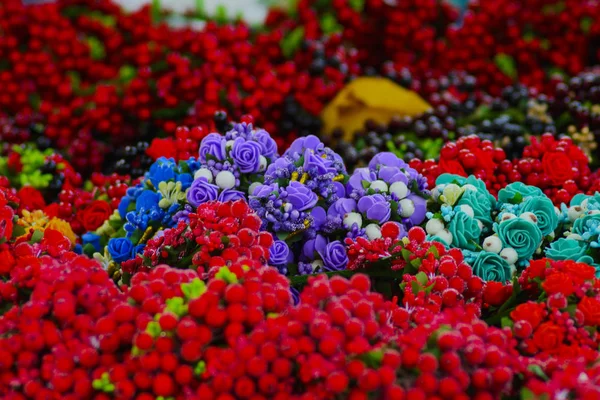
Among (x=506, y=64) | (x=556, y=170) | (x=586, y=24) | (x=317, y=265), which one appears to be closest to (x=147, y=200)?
(x=317, y=265)

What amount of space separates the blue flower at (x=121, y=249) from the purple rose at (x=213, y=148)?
Result: 272 mm

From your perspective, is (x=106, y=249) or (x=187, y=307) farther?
(x=106, y=249)

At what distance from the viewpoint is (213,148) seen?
1.39 m

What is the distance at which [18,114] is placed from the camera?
2387 mm

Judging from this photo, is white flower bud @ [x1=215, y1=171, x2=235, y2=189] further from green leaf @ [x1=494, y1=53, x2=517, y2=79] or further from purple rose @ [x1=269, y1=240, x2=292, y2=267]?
green leaf @ [x1=494, y1=53, x2=517, y2=79]

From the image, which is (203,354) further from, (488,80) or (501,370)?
(488,80)

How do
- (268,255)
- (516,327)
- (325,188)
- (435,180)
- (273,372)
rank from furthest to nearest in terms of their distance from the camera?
(435,180), (325,188), (268,255), (516,327), (273,372)

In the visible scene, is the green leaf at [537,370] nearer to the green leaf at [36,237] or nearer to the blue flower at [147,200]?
the blue flower at [147,200]

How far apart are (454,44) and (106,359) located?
225cm

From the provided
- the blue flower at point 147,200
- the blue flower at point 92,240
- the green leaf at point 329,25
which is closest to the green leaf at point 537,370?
the blue flower at point 147,200

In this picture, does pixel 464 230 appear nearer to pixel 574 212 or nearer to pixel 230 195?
pixel 574 212

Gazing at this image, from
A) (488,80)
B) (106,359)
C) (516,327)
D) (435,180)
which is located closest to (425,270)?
(516,327)

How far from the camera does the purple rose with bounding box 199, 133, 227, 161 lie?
4.56 ft

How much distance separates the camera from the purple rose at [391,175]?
55.0 inches
